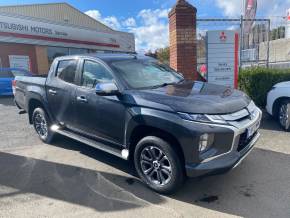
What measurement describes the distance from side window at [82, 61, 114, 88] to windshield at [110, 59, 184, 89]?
0.17 m

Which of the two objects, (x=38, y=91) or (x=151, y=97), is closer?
(x=151, y=97)

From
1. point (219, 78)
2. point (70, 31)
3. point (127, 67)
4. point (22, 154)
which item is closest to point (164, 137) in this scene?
point (127, 67)

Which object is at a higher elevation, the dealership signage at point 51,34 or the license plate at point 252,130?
the dealership signage at point 51,34

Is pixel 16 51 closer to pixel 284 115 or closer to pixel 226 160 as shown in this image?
pixel 284 115

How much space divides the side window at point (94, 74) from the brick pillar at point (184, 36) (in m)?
3.21

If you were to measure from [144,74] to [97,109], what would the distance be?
0.92 metres

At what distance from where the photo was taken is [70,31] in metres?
22.5

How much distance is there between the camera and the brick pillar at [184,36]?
7051 millimetres

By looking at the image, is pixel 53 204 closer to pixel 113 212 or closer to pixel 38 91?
pixel 113 212

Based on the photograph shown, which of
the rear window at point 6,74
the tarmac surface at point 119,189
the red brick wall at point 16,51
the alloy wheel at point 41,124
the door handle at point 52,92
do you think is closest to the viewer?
the tarmac surface at point 119,189

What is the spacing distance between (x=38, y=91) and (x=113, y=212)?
335cm

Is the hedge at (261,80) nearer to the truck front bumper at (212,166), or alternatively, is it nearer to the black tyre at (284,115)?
the black tyre at (284,115)

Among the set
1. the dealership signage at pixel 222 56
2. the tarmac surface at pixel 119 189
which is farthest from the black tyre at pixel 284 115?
the dealership signage at pixel 222 56

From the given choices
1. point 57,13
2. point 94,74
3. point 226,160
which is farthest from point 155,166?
point 57,13
